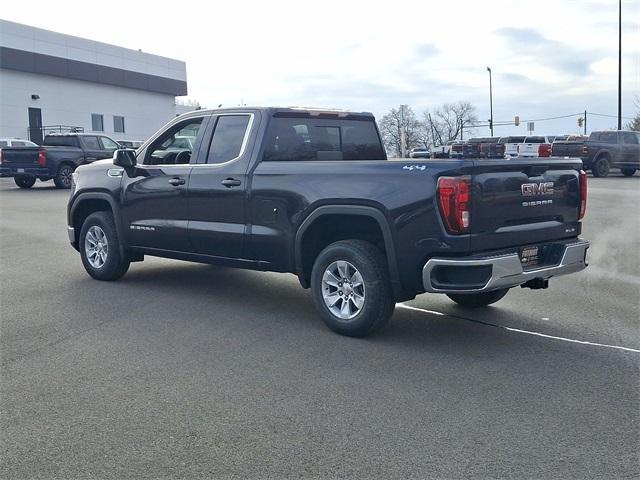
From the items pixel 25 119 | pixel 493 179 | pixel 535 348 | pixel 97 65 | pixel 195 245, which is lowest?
pixel 535 348

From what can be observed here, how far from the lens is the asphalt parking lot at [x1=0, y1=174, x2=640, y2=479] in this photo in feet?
13.0

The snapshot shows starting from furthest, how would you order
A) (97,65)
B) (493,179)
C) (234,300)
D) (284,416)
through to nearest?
1. (97,65)
2. (234,300)
3. (493,179)
4. (284,416)

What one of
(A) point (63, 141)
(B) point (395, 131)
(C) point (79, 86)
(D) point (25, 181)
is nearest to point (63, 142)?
(A) point (63, 141)

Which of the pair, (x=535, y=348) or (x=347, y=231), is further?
(x=347, y=231)

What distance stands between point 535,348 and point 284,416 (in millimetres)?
2423

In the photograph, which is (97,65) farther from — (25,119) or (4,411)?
(4,411)

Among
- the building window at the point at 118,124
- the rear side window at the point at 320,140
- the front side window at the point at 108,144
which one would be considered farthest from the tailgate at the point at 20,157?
the building window at the point at 118,124

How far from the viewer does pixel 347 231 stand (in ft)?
21.9

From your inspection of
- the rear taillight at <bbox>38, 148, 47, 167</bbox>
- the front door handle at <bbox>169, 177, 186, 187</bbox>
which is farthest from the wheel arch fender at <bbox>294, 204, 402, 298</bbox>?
the rear taillight at <bbox>38, 148, 47, 167</bbox>

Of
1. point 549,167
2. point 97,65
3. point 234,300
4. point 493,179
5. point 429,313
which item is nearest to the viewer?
point 493,179

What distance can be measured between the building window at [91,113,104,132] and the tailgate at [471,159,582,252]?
171 ft

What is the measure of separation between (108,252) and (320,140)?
2.91 metres

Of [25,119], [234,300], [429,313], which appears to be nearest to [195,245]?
[234,300]

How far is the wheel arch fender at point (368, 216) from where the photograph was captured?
598 centimetres
